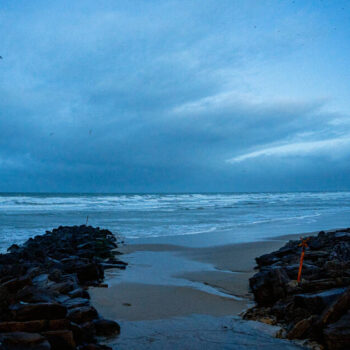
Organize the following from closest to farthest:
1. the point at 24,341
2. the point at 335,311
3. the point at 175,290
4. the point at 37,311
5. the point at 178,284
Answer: the point at 24,341, the point at 37,311, the point at 335,311, the point at 175,290, the point at 178,284

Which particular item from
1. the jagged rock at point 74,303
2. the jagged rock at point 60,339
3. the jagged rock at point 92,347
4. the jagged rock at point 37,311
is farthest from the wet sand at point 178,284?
the jagged rock at point 60,339

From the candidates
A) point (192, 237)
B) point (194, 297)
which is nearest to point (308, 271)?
point (194, 297)

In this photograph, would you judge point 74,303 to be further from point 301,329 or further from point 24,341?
point 301,329

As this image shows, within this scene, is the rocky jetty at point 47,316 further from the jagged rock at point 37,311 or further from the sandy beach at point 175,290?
the sandy beach at point 175,290

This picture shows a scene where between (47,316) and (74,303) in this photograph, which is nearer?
(47,316)

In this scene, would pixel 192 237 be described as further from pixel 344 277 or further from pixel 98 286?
pixel 344 277

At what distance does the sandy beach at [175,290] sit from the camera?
5281 mm

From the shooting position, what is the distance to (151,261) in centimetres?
1028

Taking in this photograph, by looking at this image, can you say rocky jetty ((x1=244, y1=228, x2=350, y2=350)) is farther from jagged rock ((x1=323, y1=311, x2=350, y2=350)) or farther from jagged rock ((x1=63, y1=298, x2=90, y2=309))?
jagged rock ((x1=63, y1=298, x2=90, y2=309))

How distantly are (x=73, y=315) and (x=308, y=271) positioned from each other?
4259mm

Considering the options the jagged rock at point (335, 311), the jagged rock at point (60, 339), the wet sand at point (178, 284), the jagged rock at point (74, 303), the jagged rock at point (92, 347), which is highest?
the jagged rock at point (335, 311)

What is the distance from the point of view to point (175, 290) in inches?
272

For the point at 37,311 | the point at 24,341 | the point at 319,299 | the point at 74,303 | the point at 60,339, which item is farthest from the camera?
the point at 74,303

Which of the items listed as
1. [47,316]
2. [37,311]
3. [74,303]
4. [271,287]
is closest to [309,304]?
[271,287]
